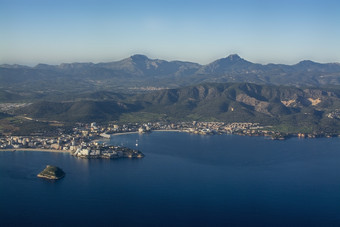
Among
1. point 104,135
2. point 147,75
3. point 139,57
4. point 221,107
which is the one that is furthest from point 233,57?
point 104,135

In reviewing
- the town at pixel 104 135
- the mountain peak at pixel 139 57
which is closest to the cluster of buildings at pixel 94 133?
the town at pixel 104 135

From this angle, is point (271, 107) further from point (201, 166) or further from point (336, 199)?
point (336, 199)

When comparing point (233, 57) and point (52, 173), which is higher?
point (233, 57)

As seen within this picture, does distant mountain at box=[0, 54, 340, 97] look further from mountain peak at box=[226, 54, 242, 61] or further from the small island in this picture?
the small island

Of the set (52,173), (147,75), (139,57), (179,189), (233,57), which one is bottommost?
(179,189)

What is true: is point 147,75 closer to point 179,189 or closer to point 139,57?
point 139,57

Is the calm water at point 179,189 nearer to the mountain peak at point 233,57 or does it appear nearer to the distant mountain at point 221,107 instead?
the distant mountain at point 221,107

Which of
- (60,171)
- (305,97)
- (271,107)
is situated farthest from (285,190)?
(305,97)
